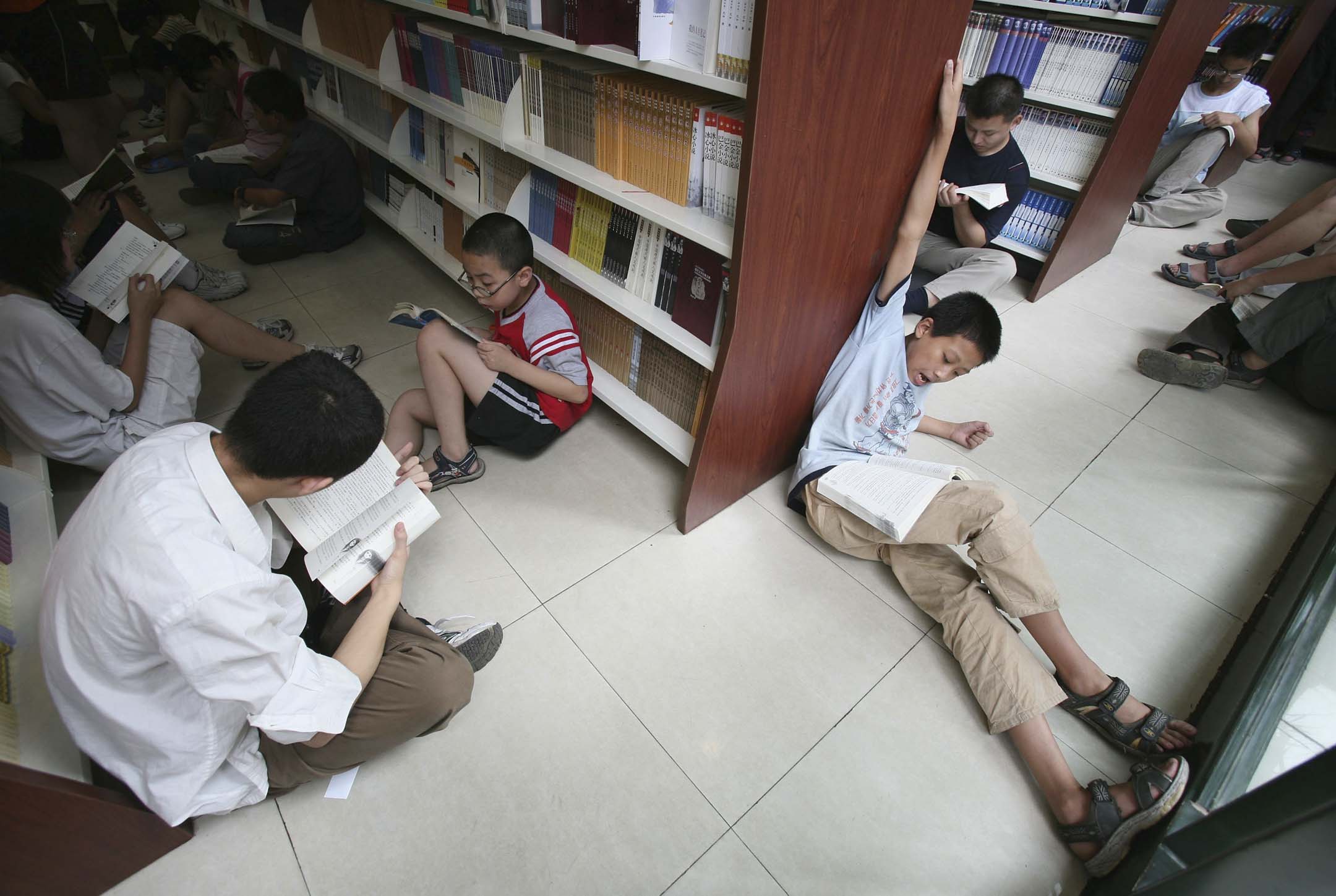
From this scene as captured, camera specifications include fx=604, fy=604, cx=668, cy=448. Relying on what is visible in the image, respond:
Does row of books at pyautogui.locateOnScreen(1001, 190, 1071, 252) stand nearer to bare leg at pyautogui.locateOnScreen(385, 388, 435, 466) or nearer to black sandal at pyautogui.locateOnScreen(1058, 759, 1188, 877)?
black sandal at pyautogui.locateOnScreen(1058, 759, 1188, 877)

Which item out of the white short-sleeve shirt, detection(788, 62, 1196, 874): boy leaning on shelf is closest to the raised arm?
detection(788, 62, 1196, 874): boy leaning on shelf

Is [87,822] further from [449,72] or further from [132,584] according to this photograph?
[449,72]

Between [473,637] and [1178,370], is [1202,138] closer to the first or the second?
[1178,370]

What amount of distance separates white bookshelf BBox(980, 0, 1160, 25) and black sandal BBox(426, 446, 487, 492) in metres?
3.03

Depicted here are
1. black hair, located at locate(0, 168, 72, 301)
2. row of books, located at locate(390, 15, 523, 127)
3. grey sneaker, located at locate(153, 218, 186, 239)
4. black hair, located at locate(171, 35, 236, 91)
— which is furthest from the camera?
black hair, located at locate(171, 35, 236, 91)

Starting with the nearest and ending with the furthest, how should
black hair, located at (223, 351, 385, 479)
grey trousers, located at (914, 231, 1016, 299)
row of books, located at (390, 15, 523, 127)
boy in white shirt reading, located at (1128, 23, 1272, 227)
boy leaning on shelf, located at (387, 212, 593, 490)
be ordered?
black hair, located at (223, 351, 385, 479)
boy leaning on shelf, located at (387, 212, 593, 490)
row of books, located at (390, 15, 523, 127)
grey trousers, located at (914, 231, 1016, 299)
boy in white shirt reading, located at (1128, 23, 1272, 227)

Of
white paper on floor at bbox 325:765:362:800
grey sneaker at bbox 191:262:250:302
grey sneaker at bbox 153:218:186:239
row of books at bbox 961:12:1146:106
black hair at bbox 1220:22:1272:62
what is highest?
black hair at bbox 1220:22:1272:62

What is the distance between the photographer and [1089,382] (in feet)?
8.48

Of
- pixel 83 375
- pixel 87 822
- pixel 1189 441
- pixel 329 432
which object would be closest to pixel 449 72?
pixel 83 375

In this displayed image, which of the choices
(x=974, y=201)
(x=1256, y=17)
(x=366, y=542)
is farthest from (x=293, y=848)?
(x=1256, y=17)

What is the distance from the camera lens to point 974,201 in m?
2.69

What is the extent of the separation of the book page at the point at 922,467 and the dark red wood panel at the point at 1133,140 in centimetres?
198

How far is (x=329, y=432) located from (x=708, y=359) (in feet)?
3.01

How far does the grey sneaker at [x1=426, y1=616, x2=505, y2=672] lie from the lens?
56.8 inches
